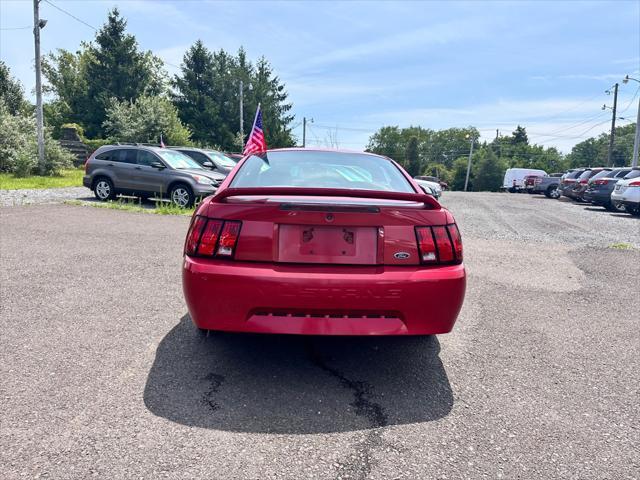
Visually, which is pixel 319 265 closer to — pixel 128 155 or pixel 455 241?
pixel 455 241

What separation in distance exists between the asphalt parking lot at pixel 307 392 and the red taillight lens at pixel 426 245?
32.6 inches

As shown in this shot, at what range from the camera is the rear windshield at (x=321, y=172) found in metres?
3.29

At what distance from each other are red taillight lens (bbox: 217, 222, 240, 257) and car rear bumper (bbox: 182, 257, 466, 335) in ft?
0.20

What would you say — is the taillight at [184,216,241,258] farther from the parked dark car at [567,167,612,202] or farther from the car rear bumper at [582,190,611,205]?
the parked dark car at [567,167,612,202]

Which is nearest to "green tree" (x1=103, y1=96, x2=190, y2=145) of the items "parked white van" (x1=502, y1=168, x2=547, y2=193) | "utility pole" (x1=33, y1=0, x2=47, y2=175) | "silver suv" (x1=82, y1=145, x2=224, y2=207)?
"utility pole" (x1=33, y1=0, x2=47, y2=175)

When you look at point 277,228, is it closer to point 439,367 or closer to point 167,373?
point 167,373

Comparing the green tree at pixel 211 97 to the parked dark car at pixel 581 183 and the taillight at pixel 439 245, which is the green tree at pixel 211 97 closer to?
the parked dark car at pixel 581 183

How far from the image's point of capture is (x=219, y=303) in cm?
267

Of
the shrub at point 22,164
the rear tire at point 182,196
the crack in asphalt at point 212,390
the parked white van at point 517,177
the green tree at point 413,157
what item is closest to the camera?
the crack in asphalt at point 212,390

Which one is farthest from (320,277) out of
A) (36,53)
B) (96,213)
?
(36,53)

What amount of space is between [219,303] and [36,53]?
74.7 ft

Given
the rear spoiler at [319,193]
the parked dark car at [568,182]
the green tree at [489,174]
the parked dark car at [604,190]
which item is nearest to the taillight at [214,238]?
the rear spoiler at [319,193]

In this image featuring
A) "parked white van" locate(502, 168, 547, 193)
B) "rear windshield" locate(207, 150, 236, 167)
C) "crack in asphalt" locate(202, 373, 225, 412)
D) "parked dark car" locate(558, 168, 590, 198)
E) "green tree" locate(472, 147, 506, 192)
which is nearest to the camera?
"crack in asphalt" locate(202, 373, 225, 412)

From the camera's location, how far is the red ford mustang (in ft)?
8.57
